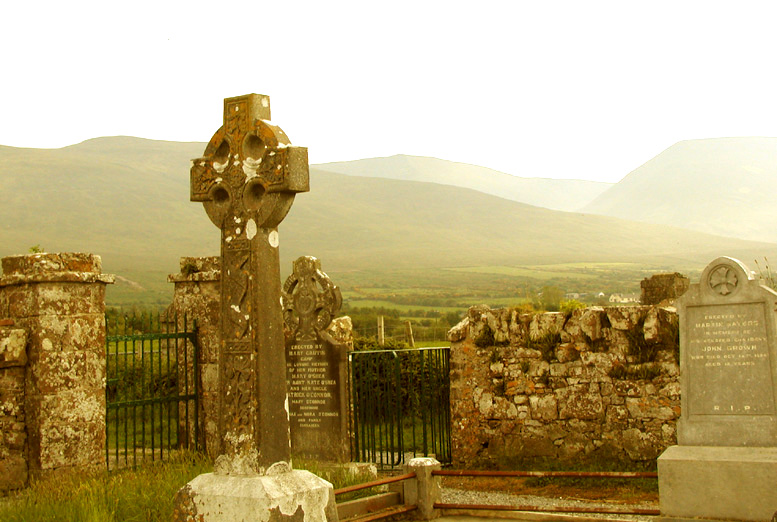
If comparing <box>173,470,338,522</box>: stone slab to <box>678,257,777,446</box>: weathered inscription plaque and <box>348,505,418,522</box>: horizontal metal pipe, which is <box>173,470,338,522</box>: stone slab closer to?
<box>348,505,418,522</box>: horizontal metal pipe

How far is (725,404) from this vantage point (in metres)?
8.17

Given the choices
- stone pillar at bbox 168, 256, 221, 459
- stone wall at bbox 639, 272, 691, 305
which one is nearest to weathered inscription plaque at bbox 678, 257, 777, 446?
stone pillar at bbox 168, 256, 221, 459

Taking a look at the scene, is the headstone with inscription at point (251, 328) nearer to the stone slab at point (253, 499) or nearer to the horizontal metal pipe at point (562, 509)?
the stone slab at point (253, 499)

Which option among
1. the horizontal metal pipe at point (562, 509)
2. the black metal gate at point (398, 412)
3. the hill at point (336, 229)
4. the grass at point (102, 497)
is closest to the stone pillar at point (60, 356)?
the grass at point (102, 497)

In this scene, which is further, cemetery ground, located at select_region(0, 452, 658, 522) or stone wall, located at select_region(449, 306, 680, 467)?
stone wall, located at select_region(449, 306, 680, 467)

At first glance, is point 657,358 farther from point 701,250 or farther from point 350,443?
point 701,250

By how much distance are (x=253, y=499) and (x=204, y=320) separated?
17.0 ft

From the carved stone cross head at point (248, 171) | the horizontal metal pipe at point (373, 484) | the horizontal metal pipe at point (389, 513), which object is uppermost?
the carved stone cross head at point (248, 171)

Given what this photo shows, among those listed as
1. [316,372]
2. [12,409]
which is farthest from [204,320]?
[12,409]

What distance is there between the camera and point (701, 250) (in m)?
144

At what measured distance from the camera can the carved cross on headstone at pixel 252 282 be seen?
5.68 meters

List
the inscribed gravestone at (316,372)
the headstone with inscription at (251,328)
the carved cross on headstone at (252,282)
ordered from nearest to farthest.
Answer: the headstone with inscription at (251,328), the carved cross on headstone at (252,282), the inscribed gravestone at (316,372)

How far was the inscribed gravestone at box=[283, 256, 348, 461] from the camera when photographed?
10.9 meters

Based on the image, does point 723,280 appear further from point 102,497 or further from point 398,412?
point 102,497
